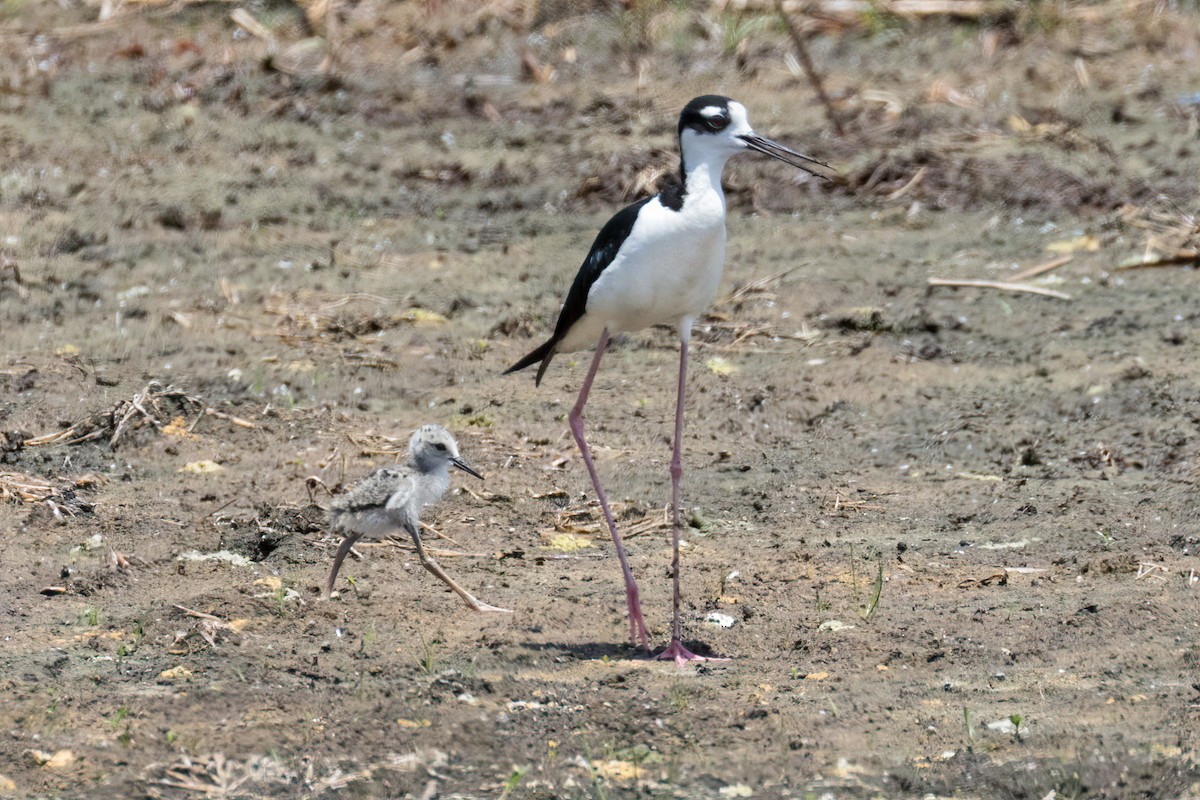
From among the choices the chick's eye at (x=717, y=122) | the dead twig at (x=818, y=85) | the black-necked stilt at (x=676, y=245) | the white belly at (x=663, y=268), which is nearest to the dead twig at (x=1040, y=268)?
the dead twig at (x=818, y=85)

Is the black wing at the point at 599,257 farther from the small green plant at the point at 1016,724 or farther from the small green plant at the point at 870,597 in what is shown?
the small green plant at the point at 1016,724

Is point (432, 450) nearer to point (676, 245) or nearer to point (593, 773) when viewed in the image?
point (676, 245)

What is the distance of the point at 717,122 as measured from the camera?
519 cm

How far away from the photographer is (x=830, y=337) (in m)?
8.09

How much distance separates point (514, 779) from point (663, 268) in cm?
187

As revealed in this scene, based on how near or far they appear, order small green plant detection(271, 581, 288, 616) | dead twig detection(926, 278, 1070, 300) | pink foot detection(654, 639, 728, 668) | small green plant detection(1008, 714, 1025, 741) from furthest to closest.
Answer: dead twig detection(926, 278, 1070, 300) < small green plant detection(271, 581, 288, 616) < pink foot detection(654, 639, 728, 668) < small green plant detection(1008, 714, 1025, 741)

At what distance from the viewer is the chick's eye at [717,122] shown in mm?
5168

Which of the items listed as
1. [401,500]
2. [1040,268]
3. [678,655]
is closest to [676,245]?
[401,500]

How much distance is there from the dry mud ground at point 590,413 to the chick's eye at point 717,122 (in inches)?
61.6

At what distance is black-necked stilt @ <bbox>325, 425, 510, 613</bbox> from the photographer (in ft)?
16.7

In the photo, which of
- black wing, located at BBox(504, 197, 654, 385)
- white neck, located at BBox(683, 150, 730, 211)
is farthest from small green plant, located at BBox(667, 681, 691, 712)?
white neck, located at BBox(683, 150, 730, 211)

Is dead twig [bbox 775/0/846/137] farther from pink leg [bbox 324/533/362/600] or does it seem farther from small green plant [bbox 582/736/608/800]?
small green plant [bbox 582/736/608/800]

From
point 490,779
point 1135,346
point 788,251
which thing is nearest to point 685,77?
point 788,251

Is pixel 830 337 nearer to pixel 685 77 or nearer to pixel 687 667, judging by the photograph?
pixel 687 667
